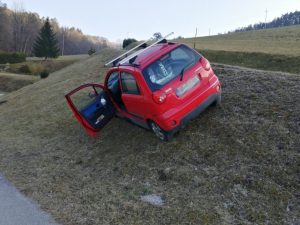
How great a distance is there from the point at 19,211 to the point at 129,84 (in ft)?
11.3

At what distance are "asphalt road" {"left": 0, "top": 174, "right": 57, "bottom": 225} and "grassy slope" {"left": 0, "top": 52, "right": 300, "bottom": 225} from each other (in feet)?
0.65

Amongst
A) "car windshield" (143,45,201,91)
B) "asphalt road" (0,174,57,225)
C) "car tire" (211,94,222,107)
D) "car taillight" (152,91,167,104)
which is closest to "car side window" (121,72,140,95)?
"car windshield" (143,45,201,91)

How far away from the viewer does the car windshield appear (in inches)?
326

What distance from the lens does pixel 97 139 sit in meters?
10.8

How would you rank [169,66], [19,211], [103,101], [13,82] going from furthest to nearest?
[13,82] < [103,101] < [169,66] < [19,211]

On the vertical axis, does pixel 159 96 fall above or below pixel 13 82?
above

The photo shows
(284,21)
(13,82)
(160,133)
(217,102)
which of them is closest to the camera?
(160,133)

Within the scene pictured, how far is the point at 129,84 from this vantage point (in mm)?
8992

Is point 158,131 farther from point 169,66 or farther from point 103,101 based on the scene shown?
point 103,101

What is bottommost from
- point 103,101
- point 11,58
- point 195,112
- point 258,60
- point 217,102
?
point 11,58

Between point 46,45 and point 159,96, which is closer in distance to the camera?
point 159,96

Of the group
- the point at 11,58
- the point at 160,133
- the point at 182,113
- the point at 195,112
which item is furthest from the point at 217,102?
the point at 11,58

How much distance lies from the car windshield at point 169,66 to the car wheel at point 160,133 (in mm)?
939

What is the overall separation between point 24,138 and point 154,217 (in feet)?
25.1
